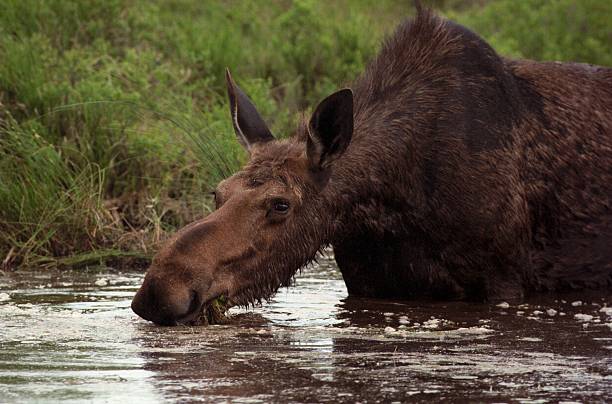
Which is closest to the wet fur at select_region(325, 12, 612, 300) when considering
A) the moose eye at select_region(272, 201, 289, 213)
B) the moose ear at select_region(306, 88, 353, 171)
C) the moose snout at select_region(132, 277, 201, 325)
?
the moose ear at select_region(306, 88, 353, 171)

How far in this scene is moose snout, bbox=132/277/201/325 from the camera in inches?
250

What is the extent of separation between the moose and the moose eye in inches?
0.5

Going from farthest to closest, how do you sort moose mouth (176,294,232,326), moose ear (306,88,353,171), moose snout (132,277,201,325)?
1. moose ear (306,88,353,171)
2. moose mouth (176,294,232,326)
3. moose snout (132,277,201,325)

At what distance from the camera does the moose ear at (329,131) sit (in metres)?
7.07

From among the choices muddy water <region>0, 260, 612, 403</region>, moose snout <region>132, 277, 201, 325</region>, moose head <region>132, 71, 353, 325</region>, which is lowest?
muddy water <region>0, 260, 612, 403</region>

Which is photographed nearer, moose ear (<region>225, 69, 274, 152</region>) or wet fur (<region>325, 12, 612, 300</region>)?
moose ear (<region>225, 69, 274, 152</region>)

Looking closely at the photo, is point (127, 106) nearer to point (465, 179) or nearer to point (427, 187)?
point (427, 187)

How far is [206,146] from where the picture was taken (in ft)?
31.2

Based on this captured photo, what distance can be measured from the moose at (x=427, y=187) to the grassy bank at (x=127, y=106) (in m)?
0.88

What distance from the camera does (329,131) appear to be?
722 cm

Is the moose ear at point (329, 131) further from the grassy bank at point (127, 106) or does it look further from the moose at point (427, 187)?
the grassy bank at point (127, 106)

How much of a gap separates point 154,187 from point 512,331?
13.5 feet

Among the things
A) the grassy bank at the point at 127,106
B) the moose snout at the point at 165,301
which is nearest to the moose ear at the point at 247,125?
the grassy bank at the point at 127,106

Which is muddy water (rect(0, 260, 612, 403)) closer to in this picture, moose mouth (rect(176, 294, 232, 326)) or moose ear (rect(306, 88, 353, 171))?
moose mouth (rect(176, 294, 232, 326))
